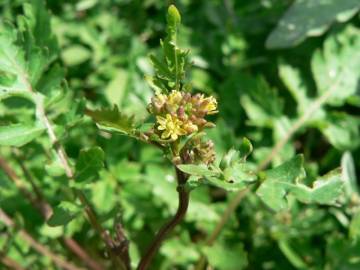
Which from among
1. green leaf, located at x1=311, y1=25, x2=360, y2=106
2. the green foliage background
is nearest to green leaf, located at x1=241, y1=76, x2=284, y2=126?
A: the green foliage background

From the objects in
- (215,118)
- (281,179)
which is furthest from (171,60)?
(215,118)

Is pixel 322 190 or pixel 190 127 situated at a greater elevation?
pixel 190 127

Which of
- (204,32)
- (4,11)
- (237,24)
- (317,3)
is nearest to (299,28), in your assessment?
(317,3)

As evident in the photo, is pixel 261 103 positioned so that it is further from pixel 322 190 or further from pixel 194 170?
pixel 194 170

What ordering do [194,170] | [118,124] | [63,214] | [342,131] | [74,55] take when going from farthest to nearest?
Result: [74,55] < [342,131] < [63,214] < [118,124] < [194,170]

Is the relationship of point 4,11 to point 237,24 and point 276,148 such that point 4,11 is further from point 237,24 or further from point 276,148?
point 276,148

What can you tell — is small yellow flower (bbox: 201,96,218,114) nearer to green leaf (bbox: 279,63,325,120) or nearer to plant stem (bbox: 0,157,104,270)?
plant stem (bbox: 0,157,104,270)

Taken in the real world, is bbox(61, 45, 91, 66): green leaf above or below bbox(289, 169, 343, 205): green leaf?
below

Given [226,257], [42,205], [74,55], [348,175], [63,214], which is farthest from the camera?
[74,55]
